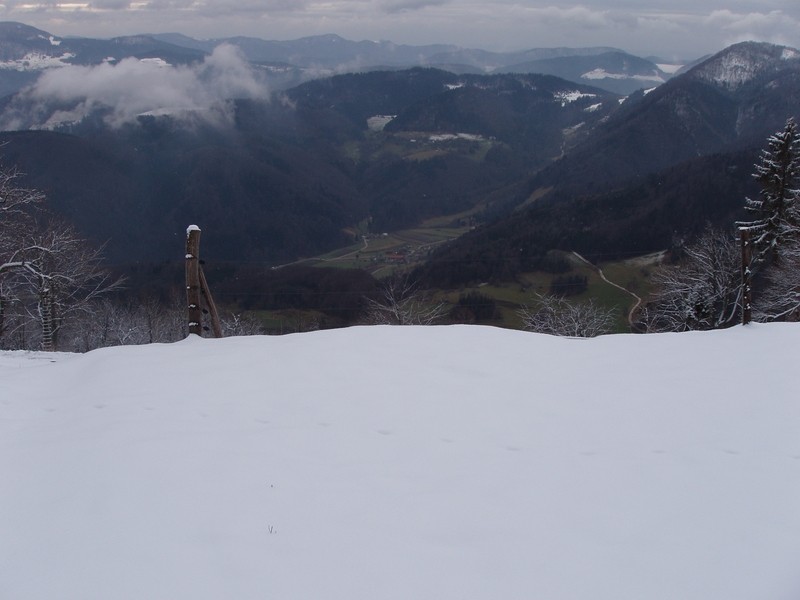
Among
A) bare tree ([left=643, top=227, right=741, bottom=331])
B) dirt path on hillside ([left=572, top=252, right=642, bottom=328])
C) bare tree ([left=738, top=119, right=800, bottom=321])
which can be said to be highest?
bare tree ([left=738, top=119, right=800, bottom=321])

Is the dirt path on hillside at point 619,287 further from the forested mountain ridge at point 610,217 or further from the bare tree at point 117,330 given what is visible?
the bare tree at point 117,330

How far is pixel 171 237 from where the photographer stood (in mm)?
176125

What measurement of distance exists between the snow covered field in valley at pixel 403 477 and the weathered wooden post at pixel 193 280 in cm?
261

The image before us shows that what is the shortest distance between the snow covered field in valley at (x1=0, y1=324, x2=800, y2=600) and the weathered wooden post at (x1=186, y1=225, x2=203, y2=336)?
261 centimetres

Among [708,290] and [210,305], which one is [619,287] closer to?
[708,290]

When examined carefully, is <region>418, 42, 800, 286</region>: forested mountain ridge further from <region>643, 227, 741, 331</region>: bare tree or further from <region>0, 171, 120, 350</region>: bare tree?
<region>0, 171, 120, 350</region>: bare tree

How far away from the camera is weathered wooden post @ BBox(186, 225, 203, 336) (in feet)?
38.4

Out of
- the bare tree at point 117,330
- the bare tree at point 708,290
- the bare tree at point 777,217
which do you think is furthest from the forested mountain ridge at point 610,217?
the bare tree at point 117,330

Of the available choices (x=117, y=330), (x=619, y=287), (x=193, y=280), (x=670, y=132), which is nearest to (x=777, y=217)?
(x=193, y=280)

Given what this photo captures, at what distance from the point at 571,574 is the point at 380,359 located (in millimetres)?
4985

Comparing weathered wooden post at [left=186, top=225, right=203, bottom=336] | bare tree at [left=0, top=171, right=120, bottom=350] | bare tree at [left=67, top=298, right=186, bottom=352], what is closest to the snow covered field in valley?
weathered wooden post at [left=186, top=225, right=203, bottom=336]

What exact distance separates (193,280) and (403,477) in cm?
759

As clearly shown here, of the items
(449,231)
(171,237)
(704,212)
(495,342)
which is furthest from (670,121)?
(495,342)

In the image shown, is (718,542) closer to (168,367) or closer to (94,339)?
(168,367)
